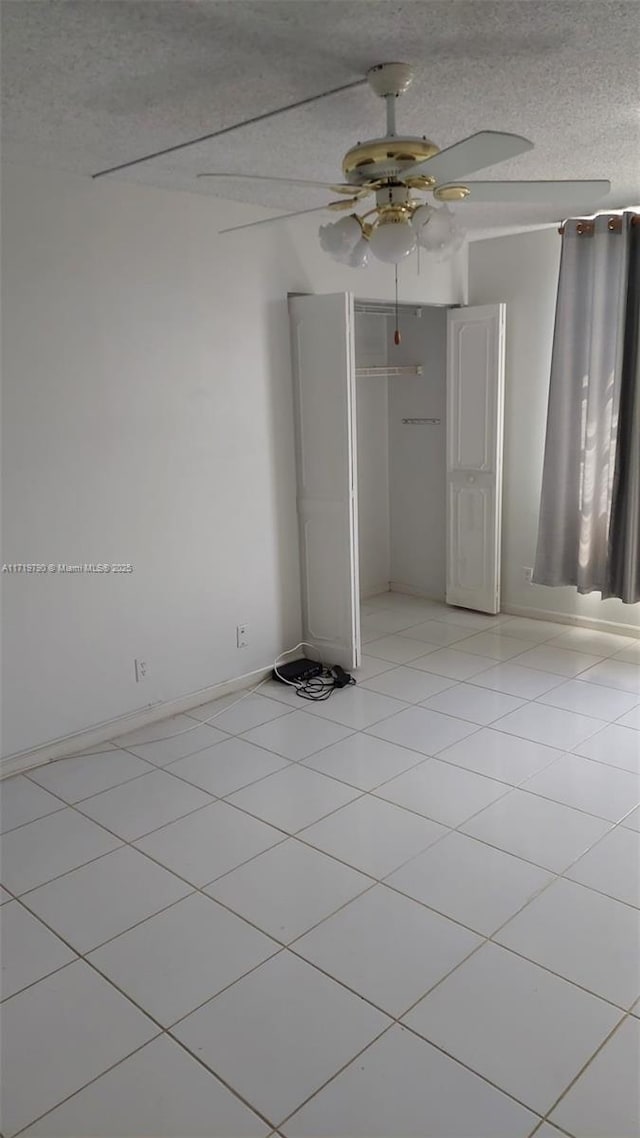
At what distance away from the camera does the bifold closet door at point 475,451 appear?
207 inches

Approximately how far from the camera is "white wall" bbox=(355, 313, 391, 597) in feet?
19.3

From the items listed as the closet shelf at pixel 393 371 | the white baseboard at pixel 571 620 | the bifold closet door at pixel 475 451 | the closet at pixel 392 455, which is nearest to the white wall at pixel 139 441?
the closet at pixel 392 455

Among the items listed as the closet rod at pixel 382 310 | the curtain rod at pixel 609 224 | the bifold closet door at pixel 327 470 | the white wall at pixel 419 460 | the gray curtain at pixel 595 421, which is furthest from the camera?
the white wall at pixel 419 460

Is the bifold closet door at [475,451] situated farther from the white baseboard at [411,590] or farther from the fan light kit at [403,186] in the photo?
the fan light kit at [403,186]

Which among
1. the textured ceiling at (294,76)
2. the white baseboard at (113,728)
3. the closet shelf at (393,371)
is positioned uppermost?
the textured ceiling at (294,76)

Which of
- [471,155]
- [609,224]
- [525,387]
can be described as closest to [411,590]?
[525,387]

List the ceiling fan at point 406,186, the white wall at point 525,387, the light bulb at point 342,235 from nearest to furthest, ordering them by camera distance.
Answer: the ceiling fan at point 406,186, the light bulb at point 342,235, the white wall at point 525,387

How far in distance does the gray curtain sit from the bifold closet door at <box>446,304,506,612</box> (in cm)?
39

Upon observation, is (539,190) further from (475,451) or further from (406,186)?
(475,451)

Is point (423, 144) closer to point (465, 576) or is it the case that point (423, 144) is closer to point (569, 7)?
point (569, 7)

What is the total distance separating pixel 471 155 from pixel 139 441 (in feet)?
7.09

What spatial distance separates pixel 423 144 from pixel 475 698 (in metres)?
2.78

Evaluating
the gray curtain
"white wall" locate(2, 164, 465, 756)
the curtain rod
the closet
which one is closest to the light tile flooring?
"white wall" locate(2, 164, 465, 756)

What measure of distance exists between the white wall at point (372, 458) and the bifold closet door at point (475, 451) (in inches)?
26.2
